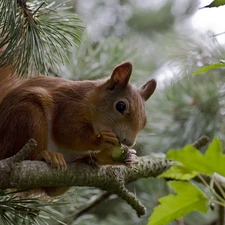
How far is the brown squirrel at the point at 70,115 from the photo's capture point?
4.30ft

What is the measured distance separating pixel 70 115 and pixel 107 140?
15 cm

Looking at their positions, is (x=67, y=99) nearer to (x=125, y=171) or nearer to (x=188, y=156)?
(x=125, y=171)

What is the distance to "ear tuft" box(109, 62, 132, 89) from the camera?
1.45m

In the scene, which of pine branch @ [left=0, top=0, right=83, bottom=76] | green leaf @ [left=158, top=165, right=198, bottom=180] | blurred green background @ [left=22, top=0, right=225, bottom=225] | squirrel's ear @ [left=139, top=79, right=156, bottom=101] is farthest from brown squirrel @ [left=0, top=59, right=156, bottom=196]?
green leaf @ [left=158, top=165, right=198, bottom=180]

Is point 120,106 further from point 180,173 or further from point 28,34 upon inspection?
point 180,173

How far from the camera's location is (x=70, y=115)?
4.69 ft

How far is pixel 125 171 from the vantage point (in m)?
1.35

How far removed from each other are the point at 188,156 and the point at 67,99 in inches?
38.2

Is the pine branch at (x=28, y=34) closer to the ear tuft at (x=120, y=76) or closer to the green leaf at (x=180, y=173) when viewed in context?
the ear tuft at (x=120, y=76)

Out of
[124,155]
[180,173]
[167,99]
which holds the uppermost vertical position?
[180,173]

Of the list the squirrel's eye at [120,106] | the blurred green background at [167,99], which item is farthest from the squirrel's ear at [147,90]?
the blurred green background at [167,99]

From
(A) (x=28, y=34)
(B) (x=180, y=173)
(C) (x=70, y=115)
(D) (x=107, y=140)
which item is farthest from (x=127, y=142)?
(B) (x=180, y=173)

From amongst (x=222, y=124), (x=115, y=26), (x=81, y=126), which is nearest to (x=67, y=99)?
(x=81, y=126)

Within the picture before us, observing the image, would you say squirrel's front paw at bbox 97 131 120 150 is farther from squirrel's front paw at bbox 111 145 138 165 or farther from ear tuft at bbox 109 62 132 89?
ear tuft at bbox 109 62 132 89
